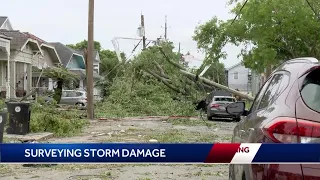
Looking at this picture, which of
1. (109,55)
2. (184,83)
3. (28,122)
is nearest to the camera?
(28,122)

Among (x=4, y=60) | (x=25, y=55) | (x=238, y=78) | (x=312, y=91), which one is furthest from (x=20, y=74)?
(x=238, y=78)

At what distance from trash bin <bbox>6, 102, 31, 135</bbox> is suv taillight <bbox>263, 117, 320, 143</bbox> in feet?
35.6

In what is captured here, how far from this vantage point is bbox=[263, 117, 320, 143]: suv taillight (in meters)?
3.10

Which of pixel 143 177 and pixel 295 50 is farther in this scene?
pixel 295 50

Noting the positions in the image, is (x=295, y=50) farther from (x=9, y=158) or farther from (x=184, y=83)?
(x=9, y=158)

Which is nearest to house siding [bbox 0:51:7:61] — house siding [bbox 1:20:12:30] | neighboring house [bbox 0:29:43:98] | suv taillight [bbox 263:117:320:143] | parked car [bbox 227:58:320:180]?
neighboring house [bbox 0:29:43:98]

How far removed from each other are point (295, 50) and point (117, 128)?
886 cm

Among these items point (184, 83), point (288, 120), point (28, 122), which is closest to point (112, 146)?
point (288, 120)

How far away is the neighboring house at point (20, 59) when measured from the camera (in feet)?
97.4

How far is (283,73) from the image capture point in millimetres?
4027

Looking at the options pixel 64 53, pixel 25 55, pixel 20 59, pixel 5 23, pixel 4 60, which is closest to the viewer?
pixel 4 60

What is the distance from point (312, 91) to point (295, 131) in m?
0.39

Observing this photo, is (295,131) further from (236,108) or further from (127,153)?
(236,108)

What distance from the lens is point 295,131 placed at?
3119 millimetres
